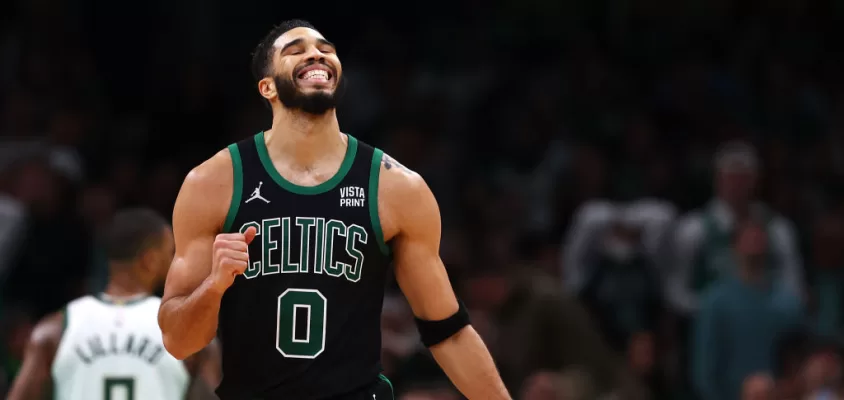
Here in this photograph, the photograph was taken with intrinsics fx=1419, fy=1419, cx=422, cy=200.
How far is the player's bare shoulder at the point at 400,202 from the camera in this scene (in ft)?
14.6

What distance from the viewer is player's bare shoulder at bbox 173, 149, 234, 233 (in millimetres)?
4352

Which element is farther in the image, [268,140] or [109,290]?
[109,290]

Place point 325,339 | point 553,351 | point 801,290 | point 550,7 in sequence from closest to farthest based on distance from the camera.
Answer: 1. point 325,339
2. point 553,351
3. point 801,290
4. point 550,7

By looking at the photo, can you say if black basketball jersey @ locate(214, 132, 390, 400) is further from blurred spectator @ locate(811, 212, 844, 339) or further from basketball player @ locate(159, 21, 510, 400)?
blurred spectator @ locate(811, 212, 844, 339)

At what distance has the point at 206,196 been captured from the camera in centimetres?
436

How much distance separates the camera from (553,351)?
29.5ft

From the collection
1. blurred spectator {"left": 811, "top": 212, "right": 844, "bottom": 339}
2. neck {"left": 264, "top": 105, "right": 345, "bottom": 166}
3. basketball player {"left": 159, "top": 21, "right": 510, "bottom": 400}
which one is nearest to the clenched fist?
basketball player {"left": 159, "top": 21, "right": 510, "bottom": 400}

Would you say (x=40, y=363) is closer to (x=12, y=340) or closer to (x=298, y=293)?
(x=298, y=293)

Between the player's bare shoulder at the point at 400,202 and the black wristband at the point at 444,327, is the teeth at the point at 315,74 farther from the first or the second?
the black wristband at the point at 444,327

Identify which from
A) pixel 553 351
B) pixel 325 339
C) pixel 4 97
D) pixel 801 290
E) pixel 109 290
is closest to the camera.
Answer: pixel 325 339

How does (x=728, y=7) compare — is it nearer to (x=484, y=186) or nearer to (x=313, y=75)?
(x=484, y=186)

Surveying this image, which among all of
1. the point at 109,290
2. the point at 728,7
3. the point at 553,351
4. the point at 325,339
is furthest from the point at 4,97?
the point at 325,339

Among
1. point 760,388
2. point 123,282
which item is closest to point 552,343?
point 760,388

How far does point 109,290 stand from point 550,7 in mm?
7913
